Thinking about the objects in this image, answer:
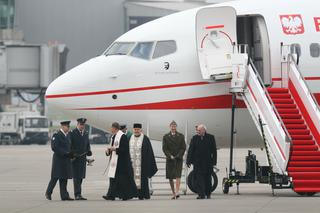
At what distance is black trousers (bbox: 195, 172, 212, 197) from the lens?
31.1m

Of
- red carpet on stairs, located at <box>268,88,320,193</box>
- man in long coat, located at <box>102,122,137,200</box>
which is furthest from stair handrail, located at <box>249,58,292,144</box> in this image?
man in long coat, located at <box>102,122,137,200</box>

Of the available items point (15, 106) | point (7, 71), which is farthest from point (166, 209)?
point (15, 106)

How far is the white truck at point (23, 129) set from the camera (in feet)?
327

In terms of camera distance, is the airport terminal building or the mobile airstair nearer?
the mobile airstair

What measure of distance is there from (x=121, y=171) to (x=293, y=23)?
6.39 metres

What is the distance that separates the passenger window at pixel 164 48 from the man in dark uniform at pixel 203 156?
108 inches

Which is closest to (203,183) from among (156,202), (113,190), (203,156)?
(203,156)

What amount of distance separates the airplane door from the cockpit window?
2.15 meters

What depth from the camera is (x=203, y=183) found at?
31.3 m

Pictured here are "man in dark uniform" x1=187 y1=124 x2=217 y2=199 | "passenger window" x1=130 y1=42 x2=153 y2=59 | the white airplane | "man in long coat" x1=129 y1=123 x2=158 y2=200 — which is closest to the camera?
"man in long coat" x1=129 y1=123 x2=158 y2=200

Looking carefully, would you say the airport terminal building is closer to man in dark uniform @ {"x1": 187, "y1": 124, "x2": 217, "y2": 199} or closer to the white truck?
the white truck

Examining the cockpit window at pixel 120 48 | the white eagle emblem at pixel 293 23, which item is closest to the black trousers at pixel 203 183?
the cockpit window at pixel 120 48

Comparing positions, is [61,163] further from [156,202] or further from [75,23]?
[75,23]

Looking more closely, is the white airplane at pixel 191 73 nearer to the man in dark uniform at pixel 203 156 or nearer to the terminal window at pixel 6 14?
the man in dark uniform at pixel 203 156
